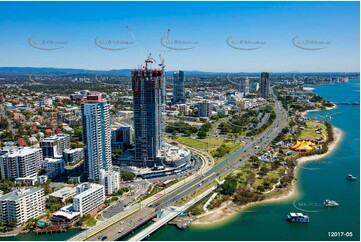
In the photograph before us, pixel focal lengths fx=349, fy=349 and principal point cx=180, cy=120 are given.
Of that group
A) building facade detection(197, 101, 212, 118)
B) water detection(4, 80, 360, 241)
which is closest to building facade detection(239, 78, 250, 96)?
building facade detection(197, 101, 212, 118)

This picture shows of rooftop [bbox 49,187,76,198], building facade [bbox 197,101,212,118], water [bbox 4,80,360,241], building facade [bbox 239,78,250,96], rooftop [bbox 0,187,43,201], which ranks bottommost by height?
water [bbox 4,80,360,241]

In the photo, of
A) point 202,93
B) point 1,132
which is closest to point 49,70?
point 202,93

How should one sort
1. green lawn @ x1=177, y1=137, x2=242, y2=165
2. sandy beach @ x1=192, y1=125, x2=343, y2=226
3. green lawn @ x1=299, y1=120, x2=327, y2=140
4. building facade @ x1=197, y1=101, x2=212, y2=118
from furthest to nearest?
building facade @ x1=197, y1=101, x2=212, y2=118 < green lawn @ x1=299, y1=120, x2=327, y2=140 < green lawn @ x1=177, y1=137, x2=242, y2=165 < sandy beach @ x1=192, y1=125, x2=343, y2=226

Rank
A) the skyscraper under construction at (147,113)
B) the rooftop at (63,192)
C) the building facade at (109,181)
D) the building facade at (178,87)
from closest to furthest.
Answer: the rooftop at (63,192) → the building facade at (109,181) → the skyscraper under construction at (147,113) → the building facade at (178,87)

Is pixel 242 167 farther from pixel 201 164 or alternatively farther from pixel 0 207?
pixel 0 207

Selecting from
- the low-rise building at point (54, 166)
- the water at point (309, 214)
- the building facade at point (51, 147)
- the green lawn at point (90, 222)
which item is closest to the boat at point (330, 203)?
the water at point (309, 214)

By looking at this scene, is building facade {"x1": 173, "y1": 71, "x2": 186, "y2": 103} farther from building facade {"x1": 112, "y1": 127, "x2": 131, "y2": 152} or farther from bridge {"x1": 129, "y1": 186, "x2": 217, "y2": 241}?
bridge {"x1": 129, "y1": 186, "x2": 217, "y2": 241}

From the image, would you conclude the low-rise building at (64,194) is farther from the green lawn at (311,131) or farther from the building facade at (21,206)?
the green lawn at (311,131)

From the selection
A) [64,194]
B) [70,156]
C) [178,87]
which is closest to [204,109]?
[178,87]
